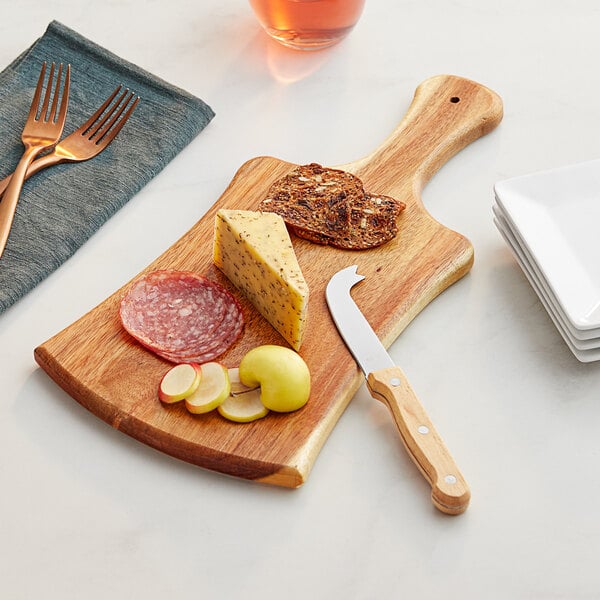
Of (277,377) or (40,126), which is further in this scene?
(40,126)

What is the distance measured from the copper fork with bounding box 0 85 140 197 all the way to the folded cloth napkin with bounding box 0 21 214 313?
0.05ft

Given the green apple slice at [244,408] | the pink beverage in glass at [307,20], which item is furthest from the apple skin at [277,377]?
the pink beverage in glass at [307,20]

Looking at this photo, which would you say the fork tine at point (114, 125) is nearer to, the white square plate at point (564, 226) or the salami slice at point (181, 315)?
the salami slice at point (181, 315)

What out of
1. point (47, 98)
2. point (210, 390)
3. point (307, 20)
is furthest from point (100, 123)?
point (210, 390)

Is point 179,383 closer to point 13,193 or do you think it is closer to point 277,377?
point 277,377

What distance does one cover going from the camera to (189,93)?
1.84m

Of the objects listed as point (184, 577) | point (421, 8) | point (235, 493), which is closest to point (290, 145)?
point (421, 8)

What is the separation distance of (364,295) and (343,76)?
0.69 m

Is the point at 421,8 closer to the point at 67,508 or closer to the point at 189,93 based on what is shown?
the point at 189,93

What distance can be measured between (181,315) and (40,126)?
562 mm

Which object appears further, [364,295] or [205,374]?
[364,295]

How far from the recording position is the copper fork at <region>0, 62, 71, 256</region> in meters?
1.59

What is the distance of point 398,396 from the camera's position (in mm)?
1269

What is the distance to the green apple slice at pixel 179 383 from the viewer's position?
127 centimetres
